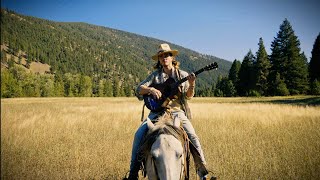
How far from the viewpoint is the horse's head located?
10.9 ft

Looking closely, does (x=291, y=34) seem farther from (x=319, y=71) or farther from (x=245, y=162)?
(x=245, y=162)

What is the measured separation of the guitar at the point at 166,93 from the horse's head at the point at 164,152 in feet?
2.76

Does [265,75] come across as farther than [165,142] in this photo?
Yes

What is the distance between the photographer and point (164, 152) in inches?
135

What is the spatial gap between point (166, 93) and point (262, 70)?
174 feet

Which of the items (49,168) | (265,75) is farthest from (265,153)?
(265,75)

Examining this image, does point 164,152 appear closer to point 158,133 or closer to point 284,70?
point 158,133

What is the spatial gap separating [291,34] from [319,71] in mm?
7047

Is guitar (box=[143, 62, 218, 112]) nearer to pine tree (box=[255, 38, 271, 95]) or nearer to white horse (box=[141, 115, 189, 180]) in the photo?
white horse (box=[141, 115, 189, 180])

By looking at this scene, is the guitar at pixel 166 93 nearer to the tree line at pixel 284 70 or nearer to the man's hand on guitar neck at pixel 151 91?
the man's hand on guitar neck at pixel 151 91

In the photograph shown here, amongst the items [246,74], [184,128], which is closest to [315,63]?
[246,74]

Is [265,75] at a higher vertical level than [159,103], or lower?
higher

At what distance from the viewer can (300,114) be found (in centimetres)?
1541

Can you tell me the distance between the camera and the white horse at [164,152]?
3.32 meters
